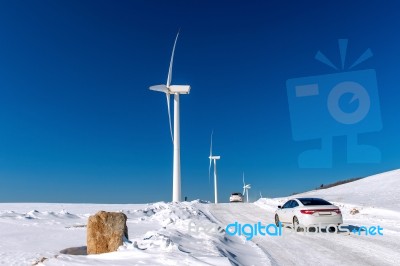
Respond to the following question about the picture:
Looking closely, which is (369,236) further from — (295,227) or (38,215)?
(38,215)

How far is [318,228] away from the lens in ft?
52.5

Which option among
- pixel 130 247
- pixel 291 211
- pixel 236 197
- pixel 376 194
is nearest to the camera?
pixel 130 247

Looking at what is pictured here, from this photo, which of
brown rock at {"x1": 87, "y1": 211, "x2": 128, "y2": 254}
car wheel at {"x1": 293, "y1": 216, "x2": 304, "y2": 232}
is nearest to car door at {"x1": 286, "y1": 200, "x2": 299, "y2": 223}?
car wheel at {"x1": 293, "y1": 216, "x2": 304, "y2": 232}

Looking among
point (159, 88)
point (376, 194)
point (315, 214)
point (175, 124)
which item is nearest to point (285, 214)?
point (315, 214)

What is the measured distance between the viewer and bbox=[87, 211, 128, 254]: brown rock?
409 inches

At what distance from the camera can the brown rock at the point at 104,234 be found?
10383mm

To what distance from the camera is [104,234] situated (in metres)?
10.5

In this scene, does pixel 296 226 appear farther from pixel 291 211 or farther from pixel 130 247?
pixel 130 247

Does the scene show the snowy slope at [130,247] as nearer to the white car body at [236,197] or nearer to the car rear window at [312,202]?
the car rear window at [312,202]

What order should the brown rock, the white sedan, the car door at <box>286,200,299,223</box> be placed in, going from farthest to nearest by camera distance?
the car door at <box>286,200,299,223</box>
the white sedan
the brown rock

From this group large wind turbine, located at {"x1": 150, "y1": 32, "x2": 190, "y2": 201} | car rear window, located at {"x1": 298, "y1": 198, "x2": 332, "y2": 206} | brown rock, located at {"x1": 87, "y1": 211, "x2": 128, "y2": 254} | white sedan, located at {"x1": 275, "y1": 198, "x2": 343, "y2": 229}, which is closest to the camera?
brown rock, located at {"x1": 87, "y1": 211, "x2": 128, "y2": 254}

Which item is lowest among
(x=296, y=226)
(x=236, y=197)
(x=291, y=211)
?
(x=296, y=226)

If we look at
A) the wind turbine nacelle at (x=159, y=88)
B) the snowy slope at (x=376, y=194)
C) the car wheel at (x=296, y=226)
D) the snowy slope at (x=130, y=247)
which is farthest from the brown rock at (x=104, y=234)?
the wind turbine nacelle at (x=159, y=88)

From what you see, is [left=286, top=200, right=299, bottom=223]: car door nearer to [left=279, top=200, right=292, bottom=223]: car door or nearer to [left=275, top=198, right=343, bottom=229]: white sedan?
[left=279, top=200, right=292, bottom=223]: car door
